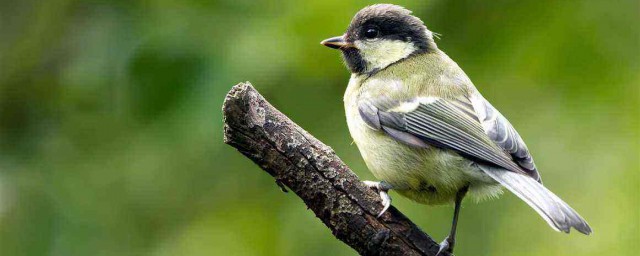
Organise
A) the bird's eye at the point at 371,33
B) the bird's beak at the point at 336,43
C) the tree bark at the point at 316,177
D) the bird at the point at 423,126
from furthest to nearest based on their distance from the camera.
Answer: the bird's eye at the point at 371,33, the bird's beak at the point at 336,43, the bird at the point at 423,126, the tree bark at the point at 316,177

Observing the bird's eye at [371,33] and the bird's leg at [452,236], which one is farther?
the bird's eye at [371,33]

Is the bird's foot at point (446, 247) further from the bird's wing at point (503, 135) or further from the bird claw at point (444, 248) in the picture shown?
the bird's wing at point (503, 135)

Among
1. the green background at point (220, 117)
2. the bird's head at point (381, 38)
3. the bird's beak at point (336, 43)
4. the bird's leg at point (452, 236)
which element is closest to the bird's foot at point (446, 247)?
the bird's leg at point (452, 236)

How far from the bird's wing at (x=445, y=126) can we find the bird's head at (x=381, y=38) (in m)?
0.44

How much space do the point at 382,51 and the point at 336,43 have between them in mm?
280

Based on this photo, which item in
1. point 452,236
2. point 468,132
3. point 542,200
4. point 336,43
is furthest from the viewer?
point 336,43

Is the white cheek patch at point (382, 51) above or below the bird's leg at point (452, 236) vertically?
above

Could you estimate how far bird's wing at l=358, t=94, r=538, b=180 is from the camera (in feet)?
14.4

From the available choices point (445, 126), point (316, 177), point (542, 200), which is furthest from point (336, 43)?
point (542, 200)

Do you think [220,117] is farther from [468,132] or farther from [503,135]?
[503,135]

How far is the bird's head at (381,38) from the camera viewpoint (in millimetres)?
5215

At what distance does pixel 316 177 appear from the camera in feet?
13.2

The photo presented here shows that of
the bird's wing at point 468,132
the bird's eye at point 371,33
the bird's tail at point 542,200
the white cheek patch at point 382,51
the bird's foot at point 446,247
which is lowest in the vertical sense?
the bird's foot at point 446,247

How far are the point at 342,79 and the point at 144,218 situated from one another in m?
1.40
